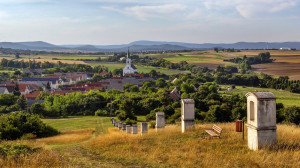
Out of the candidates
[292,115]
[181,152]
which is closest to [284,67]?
[292,115]

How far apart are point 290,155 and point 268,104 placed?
1.65 metres

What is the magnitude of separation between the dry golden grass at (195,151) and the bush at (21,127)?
8.37 meters

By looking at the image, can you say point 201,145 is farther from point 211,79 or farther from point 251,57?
point 251,57

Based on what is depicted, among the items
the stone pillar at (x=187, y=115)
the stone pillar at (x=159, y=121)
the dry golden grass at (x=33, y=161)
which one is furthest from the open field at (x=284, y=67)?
the dry golden grass at (x=33, y=161)

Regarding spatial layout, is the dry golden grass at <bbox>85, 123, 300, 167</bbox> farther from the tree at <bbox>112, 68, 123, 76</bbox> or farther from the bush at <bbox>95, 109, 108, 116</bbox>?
the tree at <bbox>112, 68, 123, 76</bbox>

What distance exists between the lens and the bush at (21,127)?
19.4 m

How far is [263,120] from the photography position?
395 inches

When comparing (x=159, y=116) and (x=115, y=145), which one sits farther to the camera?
(x=159, y=116)

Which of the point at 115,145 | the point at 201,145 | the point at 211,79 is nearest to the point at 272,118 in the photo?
the point at 201,145

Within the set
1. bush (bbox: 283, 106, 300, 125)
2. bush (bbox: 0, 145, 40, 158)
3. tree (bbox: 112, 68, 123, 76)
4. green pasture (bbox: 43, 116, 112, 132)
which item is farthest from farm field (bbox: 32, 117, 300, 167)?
tree (bbox: 112, 68, 123, 76)

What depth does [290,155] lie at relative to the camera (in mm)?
9508

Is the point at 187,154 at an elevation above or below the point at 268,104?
below

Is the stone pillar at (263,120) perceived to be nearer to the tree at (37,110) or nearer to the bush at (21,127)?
the bush at (21,127)

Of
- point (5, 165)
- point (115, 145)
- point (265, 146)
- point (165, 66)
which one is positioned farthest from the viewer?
point (165, 66)
